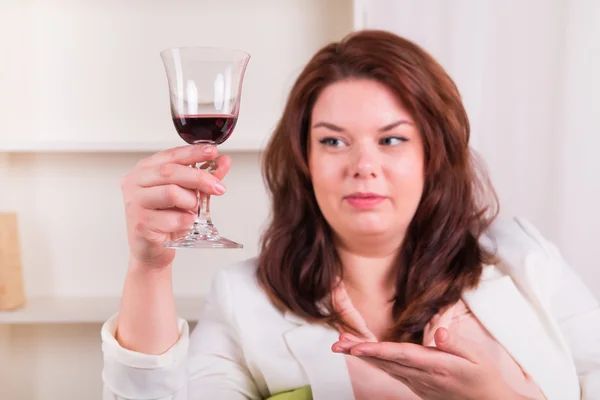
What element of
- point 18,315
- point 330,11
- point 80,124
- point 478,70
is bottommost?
point 18,315

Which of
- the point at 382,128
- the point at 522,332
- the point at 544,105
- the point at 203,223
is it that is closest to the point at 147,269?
the point at 203,223

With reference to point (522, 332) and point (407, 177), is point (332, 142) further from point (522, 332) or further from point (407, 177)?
point (522, 332)

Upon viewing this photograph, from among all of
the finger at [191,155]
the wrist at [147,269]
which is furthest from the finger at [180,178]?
the wrist at [147,269]

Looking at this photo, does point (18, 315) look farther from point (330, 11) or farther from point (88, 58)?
point (330, 11)

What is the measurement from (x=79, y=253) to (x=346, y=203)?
1250 mm

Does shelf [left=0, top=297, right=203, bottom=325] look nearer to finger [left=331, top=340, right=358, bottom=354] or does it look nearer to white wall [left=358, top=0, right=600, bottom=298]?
white wall [left=358, top=0, right=600, bottom=298]

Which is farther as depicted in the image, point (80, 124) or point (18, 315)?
point (80, 124)

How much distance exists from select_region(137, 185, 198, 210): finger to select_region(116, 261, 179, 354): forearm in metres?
0.20

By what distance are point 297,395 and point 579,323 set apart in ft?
2.35

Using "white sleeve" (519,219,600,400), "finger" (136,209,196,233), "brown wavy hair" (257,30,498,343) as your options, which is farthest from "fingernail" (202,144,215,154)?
"white sleeve" (519,219,600,400)

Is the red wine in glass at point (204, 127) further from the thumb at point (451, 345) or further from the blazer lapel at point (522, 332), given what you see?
the blazer lapel at point (522, 332)

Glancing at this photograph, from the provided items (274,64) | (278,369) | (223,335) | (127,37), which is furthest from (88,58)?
(278,369)

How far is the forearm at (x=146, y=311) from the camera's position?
1.35 metres

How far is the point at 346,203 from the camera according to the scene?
1652 mm
